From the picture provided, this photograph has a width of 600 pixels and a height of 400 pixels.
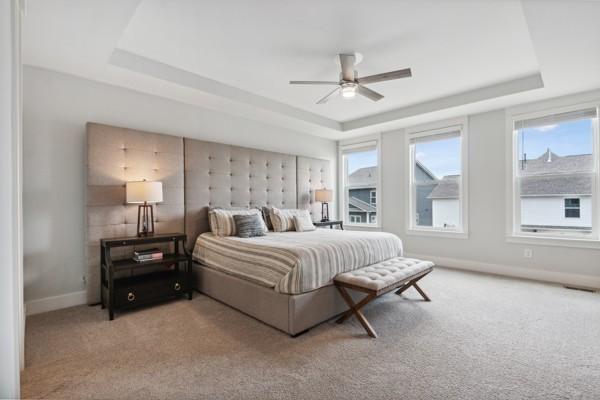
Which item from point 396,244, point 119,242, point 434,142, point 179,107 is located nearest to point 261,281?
point 119,242

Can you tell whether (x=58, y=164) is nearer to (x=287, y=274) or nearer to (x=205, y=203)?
(x=205, y=203)

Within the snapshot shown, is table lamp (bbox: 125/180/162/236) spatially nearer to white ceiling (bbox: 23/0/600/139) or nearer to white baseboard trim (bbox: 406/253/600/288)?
white ceiling (bbox: 23/0/600/139)

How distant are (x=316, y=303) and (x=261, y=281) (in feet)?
1.77

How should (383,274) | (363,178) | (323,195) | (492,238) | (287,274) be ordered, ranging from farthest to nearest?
(363,178)
(323,195)
(492,238)
(383,274)
(287,274)

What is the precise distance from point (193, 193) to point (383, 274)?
257cm

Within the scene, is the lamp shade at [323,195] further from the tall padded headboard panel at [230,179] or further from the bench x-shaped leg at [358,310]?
the bench x-shaped leg at [358,310]

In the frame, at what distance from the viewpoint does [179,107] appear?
12.7ft

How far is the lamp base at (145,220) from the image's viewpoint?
3256 millimetres

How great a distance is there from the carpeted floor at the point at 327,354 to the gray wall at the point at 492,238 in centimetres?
88

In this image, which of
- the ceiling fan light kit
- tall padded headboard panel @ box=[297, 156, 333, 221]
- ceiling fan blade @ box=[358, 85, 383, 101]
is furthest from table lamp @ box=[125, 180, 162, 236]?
tall padded headboard panel @ box=[297, 156, 333, 221]

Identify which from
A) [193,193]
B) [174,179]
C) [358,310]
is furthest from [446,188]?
[174,179]

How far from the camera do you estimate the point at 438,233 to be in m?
4.90

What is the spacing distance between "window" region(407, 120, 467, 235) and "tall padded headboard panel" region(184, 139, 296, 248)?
87.3 inches

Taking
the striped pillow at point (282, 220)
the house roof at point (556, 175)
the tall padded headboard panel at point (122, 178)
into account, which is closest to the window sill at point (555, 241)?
the house roof at point (556, 175)
